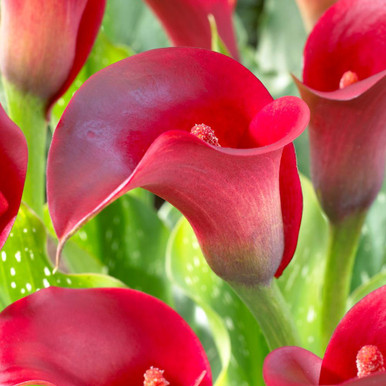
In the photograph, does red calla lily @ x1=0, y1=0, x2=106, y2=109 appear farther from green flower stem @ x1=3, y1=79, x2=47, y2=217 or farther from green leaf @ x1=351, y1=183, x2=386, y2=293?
green leaf @ x1=351, y1=183, x2=386, y2=293

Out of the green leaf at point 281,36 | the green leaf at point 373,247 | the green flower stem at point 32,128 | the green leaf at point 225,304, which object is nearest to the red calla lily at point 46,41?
the green flower stem at point 32,128

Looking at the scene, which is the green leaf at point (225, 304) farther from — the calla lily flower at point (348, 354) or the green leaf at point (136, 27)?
the green leaf at point (136, 27)

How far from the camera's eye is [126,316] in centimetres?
27

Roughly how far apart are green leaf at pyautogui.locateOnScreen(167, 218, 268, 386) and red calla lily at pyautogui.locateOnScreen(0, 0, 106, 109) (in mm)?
111

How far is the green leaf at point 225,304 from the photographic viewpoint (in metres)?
0.41

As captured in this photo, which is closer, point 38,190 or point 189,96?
point 189,96

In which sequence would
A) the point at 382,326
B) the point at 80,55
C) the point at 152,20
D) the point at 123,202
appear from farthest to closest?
1. the point at 152,20
2. the point at 123,202
3. the point at 80,55
4. the point at 382,326

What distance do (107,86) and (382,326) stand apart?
134 millimetres

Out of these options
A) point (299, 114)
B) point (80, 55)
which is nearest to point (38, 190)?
point (80, 55)

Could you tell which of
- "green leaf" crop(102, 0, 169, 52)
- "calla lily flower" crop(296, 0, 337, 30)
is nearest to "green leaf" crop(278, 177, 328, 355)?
"calla lily flower" crop(296, 0, 337, 30)

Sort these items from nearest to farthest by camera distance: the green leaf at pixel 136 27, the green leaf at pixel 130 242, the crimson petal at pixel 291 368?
the crimson petal at pixel 291 368
the green leaf at pixel 130 242
the green leaf at pixel 136 27

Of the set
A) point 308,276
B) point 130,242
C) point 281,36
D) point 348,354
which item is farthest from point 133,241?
point 281,36

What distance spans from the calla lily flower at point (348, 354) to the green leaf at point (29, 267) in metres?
0.11

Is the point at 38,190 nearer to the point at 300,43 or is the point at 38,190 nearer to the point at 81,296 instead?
the point at 81,296
